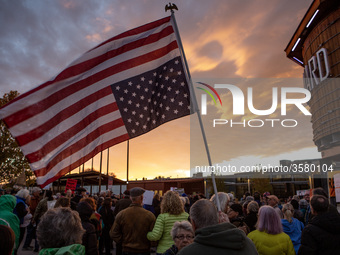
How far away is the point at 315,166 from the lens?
37344 mm

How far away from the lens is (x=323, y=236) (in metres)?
3.94

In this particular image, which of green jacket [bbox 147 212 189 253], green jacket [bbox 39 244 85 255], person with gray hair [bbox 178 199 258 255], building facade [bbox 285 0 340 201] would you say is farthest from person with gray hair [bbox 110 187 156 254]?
building facade [bbox 285 0 340 201]

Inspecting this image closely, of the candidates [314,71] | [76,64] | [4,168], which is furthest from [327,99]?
[4,168]

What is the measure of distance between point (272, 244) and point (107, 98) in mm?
4025

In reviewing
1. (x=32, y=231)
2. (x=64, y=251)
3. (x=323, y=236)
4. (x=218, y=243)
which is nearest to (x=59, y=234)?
(x=64, y=251)

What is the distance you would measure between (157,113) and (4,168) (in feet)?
82.7

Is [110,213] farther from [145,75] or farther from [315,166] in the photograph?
[315,166]

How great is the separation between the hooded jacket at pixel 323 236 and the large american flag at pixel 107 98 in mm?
2940

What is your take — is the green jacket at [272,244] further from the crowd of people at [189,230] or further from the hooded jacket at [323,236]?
the hooded jacket at [323,236]

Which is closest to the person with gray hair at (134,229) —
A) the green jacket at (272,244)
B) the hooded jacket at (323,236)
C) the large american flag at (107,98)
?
the large american flag at (107,98)

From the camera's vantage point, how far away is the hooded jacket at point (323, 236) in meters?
3.90

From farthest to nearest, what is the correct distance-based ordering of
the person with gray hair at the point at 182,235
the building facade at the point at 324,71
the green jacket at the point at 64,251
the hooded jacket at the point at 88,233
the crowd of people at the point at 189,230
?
the building facade at the point at 324,71
the hooded jacket at the point at 88,233
the person with gray hair at the point at 182,235
the green jacket at the point at 64,251
the crowd of people at the point at 189,230

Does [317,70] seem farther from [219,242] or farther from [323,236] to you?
[219,242]

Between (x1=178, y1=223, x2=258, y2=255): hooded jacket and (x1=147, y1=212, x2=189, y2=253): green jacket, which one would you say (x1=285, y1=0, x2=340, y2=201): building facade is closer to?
(x1=147, y1=212, x2=189, y2=253): green jacket
